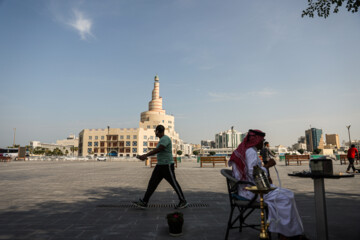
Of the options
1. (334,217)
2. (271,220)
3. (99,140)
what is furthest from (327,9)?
(99,140)

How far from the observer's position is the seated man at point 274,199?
2867 millimetres

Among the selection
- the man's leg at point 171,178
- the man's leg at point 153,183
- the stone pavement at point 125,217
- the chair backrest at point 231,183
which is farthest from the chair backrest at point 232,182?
the man's leg at point 153,183

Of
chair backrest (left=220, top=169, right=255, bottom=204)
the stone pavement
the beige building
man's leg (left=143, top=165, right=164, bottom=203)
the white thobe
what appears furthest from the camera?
the beige building

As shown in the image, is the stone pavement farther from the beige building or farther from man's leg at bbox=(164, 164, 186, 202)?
the beige building

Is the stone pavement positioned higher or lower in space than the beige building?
lower

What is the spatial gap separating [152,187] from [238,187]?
2441 mm

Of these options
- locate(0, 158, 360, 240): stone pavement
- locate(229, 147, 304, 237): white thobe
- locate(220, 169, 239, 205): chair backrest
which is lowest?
locate(0, 158, 360, 240): stone pavement

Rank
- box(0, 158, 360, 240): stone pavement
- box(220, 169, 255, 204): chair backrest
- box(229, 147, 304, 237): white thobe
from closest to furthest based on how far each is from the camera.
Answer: box(229, 147, 304, 237): white thobe
box(220, 169, 255, 204): chair backrest
box(0, 158, 360, 240): stone pavement

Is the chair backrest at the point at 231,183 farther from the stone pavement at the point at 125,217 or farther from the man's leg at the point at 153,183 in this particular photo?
the man's leg at the point at 153,183

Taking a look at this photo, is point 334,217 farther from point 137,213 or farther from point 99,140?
point 99,140

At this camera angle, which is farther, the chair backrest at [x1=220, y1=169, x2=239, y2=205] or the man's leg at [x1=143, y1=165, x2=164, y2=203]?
the man's leg at [x1=143, y1=165, x2=164, y2=203]

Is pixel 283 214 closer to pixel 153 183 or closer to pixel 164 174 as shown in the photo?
pixel 164 174

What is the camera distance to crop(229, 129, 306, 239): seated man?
287cm

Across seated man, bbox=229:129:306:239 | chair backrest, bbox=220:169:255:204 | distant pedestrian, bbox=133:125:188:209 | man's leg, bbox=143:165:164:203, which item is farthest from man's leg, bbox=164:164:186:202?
seated man, bbox=229:129:306:239
